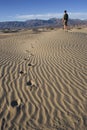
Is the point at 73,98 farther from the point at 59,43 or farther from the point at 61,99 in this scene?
the point at 59,43

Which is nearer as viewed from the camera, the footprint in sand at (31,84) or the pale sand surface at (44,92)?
the pale sand surface at (44,92)

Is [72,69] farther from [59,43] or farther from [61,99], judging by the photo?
[59,43]

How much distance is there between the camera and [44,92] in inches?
306

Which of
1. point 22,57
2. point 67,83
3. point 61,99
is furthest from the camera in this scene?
point 22,57

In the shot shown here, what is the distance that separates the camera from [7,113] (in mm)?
6523

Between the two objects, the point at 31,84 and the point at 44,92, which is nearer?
the point at 44,92

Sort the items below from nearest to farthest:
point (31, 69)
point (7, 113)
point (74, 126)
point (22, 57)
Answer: point (74, 126)
point (7, 113)
point (31, 69)
point (22, 57)

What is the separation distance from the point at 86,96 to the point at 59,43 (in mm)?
7557

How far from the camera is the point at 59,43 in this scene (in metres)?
14.6

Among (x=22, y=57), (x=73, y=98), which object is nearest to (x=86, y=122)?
(x=73, y=98)

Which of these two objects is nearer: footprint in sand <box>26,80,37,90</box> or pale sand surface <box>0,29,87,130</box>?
pale sand surface <box>0,29,87,130</box>

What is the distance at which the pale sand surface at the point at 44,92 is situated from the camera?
6.17m

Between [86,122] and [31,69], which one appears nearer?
[86,122]

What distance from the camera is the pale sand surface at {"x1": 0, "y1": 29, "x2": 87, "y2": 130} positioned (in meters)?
6.17
